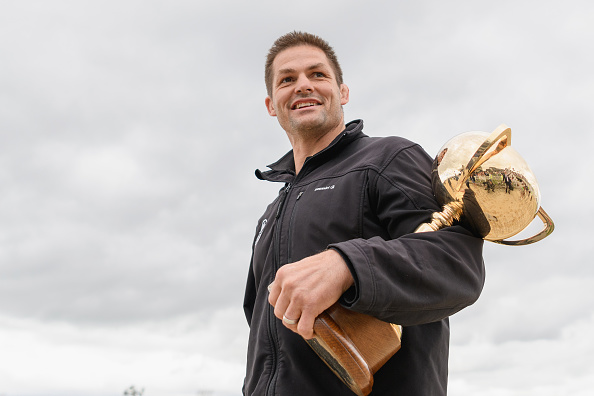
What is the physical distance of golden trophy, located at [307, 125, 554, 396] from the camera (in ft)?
7.86

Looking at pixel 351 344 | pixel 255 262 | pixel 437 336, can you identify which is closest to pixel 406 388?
pixel 437 336

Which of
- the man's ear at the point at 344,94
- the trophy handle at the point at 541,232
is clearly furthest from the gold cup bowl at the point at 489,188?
the man's ear at the point at 344,94

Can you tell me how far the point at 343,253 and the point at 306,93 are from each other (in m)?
2.03

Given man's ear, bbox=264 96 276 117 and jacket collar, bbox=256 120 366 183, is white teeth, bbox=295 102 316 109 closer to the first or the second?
jacket collar, bbox=256 120 366 183

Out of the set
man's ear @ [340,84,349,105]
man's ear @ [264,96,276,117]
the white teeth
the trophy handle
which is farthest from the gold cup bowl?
man's ear @ [264,96,276,117]

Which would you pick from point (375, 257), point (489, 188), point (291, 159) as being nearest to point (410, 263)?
point (375, 257)

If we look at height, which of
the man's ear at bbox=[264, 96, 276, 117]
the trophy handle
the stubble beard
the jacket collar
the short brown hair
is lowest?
the trophy handle

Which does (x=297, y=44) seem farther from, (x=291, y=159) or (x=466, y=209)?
(x=466, y=209)

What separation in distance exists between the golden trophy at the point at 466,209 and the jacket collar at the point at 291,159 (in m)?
0.86

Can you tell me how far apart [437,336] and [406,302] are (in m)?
0.71

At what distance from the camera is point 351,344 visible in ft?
7.72

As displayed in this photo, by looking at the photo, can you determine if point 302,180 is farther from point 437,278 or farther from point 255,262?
point 437,278

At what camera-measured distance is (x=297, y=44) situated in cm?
441

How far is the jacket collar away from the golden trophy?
86 cm
